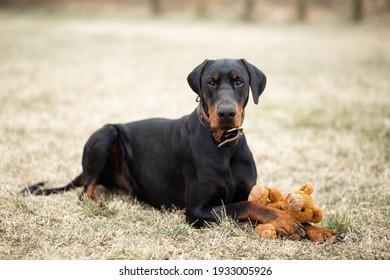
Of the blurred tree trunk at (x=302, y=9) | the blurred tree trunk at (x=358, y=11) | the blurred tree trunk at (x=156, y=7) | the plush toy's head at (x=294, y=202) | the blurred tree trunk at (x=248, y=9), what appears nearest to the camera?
the plush toy's head at (x=294, y=202)

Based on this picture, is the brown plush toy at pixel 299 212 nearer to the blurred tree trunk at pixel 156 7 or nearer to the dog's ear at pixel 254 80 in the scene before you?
the dog's ear at pixel 254 80

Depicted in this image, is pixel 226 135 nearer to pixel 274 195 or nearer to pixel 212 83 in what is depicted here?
pixel 212 83

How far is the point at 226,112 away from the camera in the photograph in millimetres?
3379

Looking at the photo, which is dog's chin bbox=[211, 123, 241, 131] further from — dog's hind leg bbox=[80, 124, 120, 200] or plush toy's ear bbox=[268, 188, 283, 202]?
dog's hind leg bbox=[80, 124, 120, 200]

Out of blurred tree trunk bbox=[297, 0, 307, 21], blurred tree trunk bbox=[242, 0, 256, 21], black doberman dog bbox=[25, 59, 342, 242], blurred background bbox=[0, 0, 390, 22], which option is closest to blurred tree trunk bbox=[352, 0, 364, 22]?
blurred background bbox=[0, 0, 390, 22]

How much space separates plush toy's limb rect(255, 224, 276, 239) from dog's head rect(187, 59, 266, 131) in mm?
794

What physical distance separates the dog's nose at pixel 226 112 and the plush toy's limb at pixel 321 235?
104cm

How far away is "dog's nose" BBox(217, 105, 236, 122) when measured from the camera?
11.1 ft

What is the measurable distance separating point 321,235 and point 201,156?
1.13 m

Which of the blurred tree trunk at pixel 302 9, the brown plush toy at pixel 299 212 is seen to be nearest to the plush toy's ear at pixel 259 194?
the brown plush toy at pixel 299 212

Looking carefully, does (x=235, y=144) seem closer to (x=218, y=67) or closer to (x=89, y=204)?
(x=218, y=67)

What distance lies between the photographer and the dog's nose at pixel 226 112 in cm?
338
